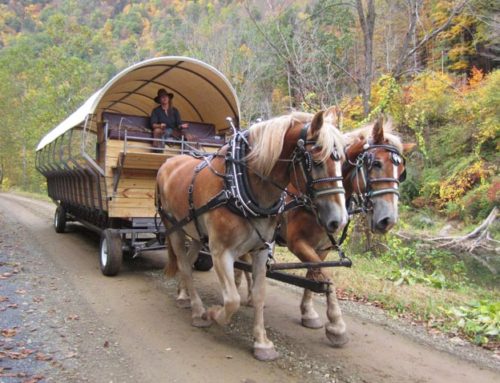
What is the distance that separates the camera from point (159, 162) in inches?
250

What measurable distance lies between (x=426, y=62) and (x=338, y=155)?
2599 cm

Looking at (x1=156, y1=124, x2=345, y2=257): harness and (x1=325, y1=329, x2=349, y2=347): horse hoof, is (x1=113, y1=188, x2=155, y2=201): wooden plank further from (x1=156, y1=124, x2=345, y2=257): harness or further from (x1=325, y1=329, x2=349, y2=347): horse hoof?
(x1=325, y1=329, x2=349, y2=347): horse hoof

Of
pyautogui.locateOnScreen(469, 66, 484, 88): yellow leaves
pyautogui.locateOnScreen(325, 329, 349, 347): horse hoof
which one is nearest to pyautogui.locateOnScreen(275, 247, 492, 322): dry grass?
pyautogui.locateOnScreen(325, 329, 349, 347): horse hoof

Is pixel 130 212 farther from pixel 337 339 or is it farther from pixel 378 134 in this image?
pixel 378 134

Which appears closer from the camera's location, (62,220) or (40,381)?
(40,381)

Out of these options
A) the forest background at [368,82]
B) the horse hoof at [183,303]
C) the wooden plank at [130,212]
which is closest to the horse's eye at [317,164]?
the horse hoof at [183,303]

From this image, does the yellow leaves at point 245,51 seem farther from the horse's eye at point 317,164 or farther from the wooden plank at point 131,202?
the horse's eye at point 317,164

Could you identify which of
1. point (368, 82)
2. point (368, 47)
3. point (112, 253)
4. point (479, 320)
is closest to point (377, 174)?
point (479, 320)

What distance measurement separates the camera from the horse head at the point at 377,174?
3.88 m

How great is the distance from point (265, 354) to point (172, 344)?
0.93 metres

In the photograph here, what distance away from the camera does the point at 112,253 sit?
6.09m

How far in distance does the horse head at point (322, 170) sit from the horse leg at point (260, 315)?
0.89 metres

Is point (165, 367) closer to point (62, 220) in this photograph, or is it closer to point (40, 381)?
point (40, 381)

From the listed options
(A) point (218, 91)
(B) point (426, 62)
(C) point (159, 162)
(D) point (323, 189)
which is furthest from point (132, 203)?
(B) point (426, 62)
